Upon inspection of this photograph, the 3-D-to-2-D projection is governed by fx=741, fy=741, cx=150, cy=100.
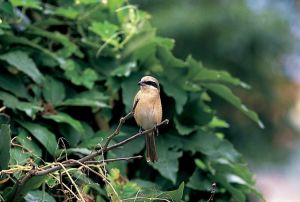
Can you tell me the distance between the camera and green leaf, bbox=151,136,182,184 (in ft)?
10.7

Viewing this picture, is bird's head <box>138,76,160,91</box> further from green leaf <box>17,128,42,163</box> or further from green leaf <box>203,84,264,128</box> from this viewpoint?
green leaf <box>203,84,264,128</box>

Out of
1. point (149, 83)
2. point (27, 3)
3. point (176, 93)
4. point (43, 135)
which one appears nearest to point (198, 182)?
point (176, 93)

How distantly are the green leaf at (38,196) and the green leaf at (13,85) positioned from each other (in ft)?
1.96

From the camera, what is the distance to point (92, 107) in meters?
3.43

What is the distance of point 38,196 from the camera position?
274 centimetres

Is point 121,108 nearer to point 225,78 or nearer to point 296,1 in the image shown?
point 225,78

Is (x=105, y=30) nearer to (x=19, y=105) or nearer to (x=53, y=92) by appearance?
(x=53, y=92)

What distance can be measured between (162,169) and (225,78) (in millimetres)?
562

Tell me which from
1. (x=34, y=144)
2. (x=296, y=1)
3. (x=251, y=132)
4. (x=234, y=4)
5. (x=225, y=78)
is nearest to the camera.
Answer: (x=34, y=144)

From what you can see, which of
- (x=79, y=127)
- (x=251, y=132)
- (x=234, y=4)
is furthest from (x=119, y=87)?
(x=234, y=4)

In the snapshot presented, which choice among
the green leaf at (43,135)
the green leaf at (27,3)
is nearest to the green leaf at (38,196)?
the green leaf at (43,135)

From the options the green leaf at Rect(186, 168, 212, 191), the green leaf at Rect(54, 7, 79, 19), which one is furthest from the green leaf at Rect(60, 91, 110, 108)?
the green leaf at Rect(186, 168, 212, 191)

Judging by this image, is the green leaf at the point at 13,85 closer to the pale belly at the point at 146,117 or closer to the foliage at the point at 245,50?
the pale belly at the point at 146,117

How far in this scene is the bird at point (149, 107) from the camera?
117 inches
